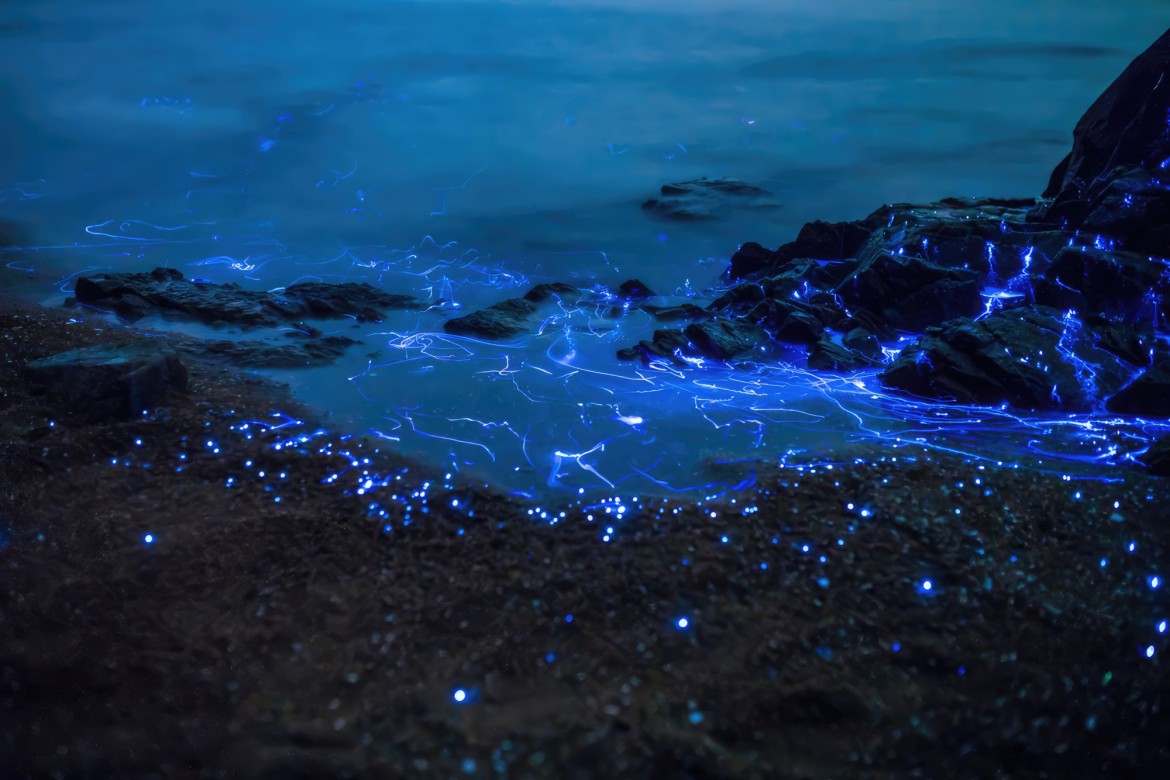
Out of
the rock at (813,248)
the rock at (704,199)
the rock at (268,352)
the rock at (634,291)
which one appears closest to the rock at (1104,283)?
the rock at (813,248)

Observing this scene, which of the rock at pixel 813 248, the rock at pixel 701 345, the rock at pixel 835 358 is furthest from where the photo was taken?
the rock at pixel 813 248

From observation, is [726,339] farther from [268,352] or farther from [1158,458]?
[268,352]

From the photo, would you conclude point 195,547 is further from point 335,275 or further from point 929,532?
point 335,275

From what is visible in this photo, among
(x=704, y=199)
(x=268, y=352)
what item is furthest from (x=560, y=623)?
(x=704, y=199)

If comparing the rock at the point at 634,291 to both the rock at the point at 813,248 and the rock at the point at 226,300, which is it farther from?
the rock at the point at 226,300

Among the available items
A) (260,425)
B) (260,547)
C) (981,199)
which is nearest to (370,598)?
(260,547)

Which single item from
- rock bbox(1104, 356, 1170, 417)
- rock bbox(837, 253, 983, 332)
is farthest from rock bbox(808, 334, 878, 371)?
rock bbox(1104, 356, 1170, 417)

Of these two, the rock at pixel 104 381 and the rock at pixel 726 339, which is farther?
the rock at pixel 726 339
